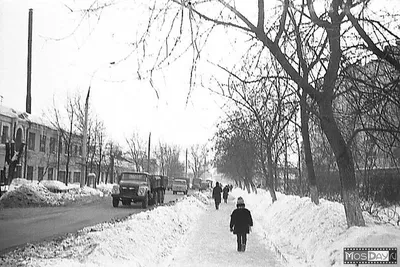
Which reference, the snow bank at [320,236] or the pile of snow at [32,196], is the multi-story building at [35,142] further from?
→ the snow bank at [320,236]

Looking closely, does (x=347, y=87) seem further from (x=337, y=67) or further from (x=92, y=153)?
(x=92, y=153)

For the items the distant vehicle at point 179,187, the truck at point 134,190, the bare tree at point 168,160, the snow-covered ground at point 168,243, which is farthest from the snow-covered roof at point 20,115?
the bare tree at point 168,160

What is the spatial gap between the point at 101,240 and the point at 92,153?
134ft

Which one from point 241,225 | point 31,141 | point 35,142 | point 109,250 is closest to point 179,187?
point 35,142

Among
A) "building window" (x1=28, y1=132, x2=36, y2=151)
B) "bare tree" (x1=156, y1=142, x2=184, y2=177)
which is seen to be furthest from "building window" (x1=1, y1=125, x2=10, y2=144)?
"bare tree" (x1=156, y1=142, x2=184, y2=177)

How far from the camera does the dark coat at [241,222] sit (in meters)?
12.1

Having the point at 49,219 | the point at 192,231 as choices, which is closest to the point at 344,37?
the point at 192,231

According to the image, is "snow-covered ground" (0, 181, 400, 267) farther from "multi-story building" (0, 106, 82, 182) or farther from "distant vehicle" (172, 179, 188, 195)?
"distant vehicle" (172, 179, 188, 195)

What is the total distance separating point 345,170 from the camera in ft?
36.6

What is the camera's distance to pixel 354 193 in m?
10.9

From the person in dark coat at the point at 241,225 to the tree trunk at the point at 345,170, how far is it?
2.59 metres

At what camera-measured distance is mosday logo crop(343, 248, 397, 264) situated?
8.12m

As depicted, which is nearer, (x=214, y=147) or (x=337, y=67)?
(x=337, y=67)

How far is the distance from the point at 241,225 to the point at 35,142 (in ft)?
122
